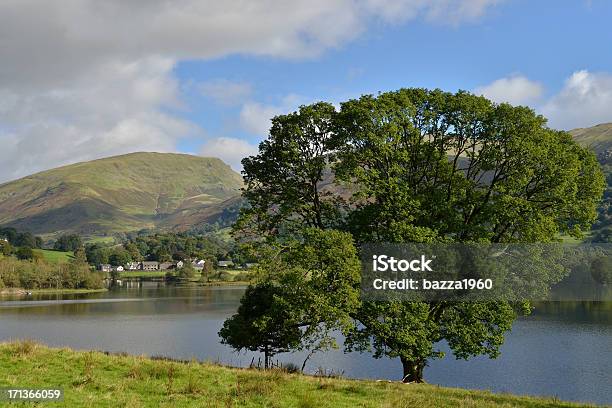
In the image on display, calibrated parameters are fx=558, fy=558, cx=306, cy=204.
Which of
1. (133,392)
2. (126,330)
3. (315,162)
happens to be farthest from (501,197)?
(126,330)

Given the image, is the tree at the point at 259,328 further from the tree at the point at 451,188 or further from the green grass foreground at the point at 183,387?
the green grass foreground at the point at 183,387

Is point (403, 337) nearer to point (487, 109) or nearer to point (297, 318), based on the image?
point (297, 318)

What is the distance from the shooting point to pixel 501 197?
108 feet

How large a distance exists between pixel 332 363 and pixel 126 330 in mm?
48527

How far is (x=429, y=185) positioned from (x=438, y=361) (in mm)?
33450

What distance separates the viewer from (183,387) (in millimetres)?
22312

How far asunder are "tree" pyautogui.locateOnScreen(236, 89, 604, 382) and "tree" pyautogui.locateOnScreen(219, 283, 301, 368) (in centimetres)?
434

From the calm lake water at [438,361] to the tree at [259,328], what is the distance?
2991 millimetres

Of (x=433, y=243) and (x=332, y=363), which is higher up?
(x=433, y=243)

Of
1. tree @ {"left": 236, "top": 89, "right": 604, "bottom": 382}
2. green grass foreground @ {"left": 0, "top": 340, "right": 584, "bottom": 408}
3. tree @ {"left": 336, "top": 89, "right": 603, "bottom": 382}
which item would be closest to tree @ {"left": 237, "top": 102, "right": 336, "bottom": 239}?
tree @ {"left": 236, "top": 89, "right": 604, "bottom": 382}

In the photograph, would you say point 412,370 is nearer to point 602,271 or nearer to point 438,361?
point 438,361

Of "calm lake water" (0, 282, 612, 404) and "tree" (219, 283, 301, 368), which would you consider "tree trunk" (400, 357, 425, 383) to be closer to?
"tree" (219, 283, 301, 368)

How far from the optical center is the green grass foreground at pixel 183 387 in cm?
2061

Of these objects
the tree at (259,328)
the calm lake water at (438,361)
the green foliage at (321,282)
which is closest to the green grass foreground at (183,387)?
the green foliage at (321,282)
